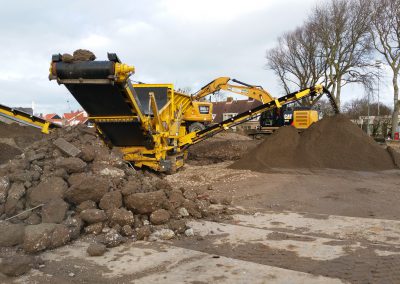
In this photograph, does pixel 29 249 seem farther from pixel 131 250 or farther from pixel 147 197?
pixel 147 197

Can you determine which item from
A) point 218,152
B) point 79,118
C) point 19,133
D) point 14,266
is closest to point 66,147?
point 14,266

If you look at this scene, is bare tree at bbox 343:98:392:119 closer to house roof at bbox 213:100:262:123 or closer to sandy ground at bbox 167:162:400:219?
house roof at bbox 213:100:262:123

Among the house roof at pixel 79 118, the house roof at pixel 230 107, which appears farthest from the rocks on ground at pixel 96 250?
the house roof at pixel 230 107

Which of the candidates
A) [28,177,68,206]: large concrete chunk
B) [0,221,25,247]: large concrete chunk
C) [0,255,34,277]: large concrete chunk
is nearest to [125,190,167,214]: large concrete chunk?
[28,177,68,206]: large concrete chunk

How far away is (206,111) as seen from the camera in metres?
20.1

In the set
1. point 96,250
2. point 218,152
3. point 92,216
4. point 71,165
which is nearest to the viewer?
point 96,250

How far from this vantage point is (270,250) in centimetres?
512

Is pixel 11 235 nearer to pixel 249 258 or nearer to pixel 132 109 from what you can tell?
pixel 249 258

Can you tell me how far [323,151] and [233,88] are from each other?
5.09 meters

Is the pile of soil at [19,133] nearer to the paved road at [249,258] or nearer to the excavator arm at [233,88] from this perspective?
the excavator arm at [233,88]

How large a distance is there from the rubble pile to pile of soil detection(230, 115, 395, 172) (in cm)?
505

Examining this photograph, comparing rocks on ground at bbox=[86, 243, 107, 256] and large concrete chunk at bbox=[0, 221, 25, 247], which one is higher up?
large concrete chunk at bbox=[0, 221, 25, 247]

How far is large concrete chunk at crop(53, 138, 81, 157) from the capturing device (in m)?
7.31

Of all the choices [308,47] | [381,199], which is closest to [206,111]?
[381,199]
